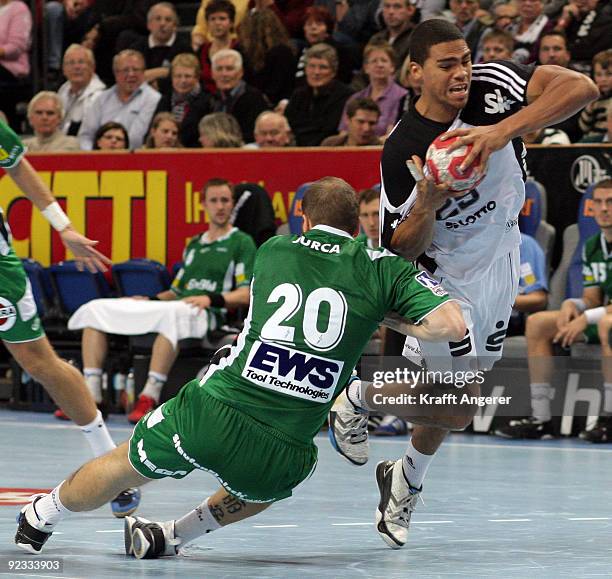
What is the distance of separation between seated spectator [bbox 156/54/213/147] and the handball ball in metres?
7.88

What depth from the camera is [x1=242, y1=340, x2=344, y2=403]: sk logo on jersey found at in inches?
202

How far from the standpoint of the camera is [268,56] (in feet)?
45.1

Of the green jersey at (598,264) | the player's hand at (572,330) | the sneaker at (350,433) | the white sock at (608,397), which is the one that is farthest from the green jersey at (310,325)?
the green jersey at (598,264)

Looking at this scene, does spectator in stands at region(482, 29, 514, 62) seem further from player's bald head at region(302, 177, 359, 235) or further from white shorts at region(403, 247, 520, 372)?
player's bald head at region(302, 177, 359, 235)

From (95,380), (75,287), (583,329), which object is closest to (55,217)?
(583,329)

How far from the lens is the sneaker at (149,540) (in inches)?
215

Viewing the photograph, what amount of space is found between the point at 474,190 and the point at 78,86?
9.09 m

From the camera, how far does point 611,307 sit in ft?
32.3

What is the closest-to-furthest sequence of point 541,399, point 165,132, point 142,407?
1. point 541,399
2. point 142,407
3. point 165,132

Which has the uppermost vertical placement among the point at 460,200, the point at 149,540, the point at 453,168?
the point at 453,168

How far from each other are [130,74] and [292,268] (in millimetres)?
8884

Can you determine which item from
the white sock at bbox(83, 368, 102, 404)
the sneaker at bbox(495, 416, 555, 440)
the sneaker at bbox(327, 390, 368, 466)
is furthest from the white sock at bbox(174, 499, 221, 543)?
the white sock at bbox(83, 368, 102, 404)

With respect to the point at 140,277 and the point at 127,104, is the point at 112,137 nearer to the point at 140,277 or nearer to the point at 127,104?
the point at 127,104

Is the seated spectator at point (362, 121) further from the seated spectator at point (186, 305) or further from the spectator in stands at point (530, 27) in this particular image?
the spectator in stands at point (530, 27)
